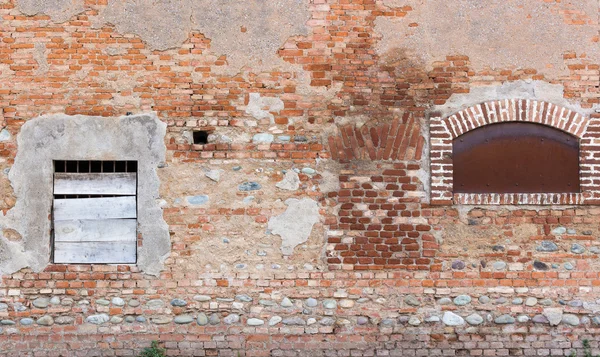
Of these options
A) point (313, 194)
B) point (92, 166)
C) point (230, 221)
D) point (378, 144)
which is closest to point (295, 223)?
point (313, 194)

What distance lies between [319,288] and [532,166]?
2567mm

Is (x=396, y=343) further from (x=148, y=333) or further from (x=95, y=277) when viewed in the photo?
(x=95, y=277)

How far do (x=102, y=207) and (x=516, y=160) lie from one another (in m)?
4.38

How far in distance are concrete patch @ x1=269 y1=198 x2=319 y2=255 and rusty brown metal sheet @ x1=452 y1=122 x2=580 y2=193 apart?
1.54m

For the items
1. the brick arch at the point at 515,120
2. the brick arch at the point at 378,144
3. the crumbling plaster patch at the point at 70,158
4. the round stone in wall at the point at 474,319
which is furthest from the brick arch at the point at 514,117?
the crumbling plaster patch at the point at 70,158

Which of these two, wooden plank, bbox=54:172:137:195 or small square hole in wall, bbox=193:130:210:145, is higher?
small square hole in wall, bbox=193:130:210:145

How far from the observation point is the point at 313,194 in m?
5.09

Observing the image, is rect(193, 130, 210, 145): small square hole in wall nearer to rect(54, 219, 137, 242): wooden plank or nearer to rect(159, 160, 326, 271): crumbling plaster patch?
rect(159, 160, 326, 271): crumbling plaster patch

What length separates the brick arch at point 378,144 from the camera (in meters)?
5.12

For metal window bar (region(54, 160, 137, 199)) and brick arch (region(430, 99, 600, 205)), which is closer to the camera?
brick arch (region(430, 99, 600, 205))

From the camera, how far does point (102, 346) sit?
5.03 metres

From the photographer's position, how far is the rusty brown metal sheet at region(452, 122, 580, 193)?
5.14 meters

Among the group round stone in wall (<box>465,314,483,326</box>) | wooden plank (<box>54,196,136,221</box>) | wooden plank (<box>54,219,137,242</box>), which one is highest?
wooden plank (<box>54,196,136,221</box>)

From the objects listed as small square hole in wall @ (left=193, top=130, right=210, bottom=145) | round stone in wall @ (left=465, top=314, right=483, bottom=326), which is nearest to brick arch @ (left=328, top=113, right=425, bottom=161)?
small square hole in wall @ (left=193, top=130, right=210, bottom=145)
